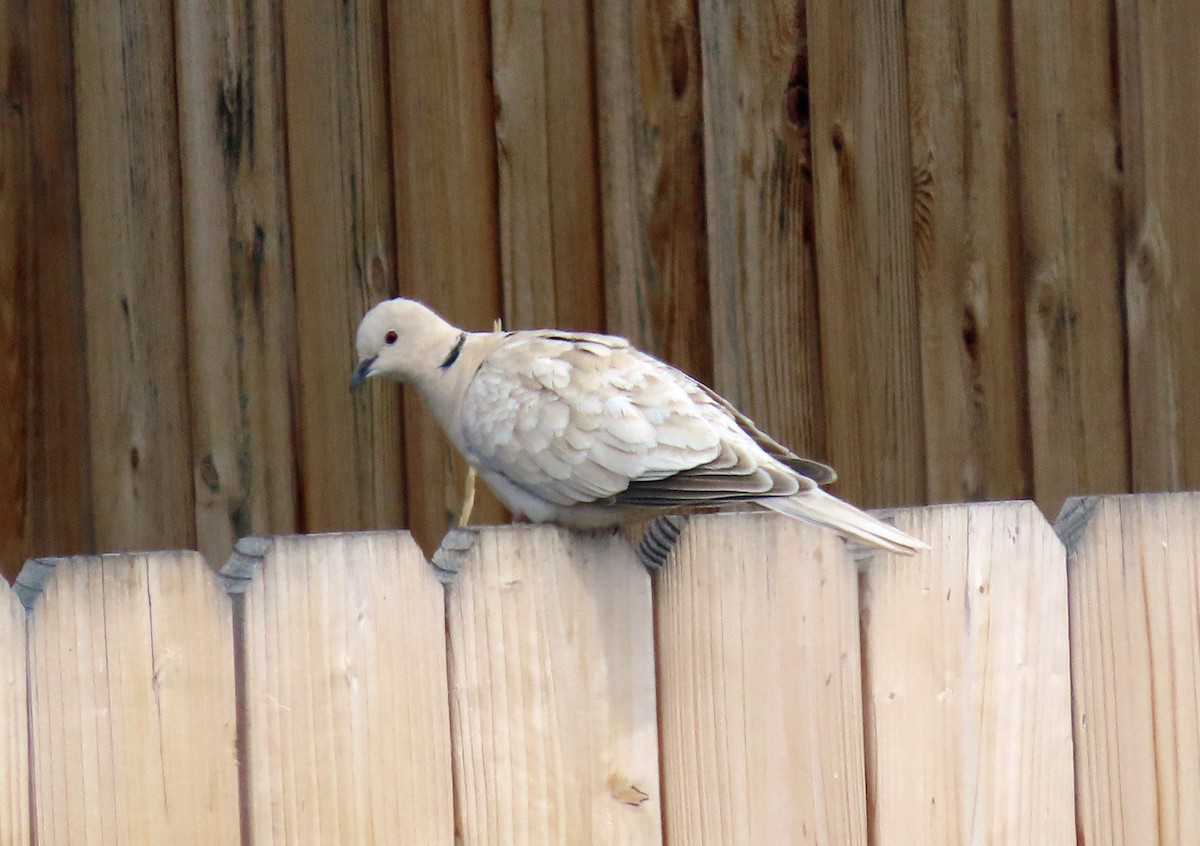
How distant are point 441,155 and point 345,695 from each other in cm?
187

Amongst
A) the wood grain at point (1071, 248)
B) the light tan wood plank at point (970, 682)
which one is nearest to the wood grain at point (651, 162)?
the wood grain at point (1071, 248)

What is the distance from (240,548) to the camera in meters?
1.66

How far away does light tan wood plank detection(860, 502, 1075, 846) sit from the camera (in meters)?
1.83

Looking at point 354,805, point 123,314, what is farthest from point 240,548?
point 123,314

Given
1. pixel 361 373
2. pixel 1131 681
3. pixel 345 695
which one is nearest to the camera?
pixel 345 695

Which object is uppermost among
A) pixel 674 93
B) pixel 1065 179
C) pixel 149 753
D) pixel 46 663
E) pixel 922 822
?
pixel 674 93

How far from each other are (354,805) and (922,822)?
0.70 meters

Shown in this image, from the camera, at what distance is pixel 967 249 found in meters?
3.30

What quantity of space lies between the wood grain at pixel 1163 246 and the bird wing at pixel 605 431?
48.6 inches

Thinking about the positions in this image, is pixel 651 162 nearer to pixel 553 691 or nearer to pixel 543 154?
pixel 543 154

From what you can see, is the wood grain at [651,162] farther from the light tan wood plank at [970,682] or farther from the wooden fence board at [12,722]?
the wooden fence board at [12,722]

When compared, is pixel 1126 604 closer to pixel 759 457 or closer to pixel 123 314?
pixel 759 457

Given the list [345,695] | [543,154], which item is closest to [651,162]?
[543,154]

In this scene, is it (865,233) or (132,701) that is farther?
(865,233)
